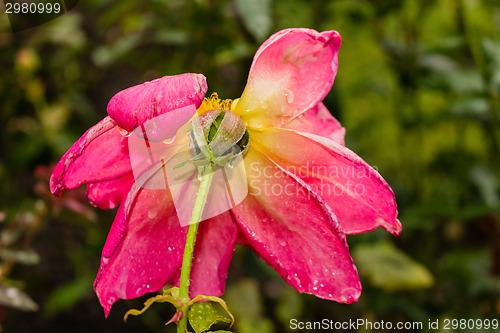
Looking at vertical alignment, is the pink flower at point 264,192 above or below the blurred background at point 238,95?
above

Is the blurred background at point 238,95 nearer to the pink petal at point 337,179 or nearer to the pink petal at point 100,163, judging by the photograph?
the pink petal at point 100,163

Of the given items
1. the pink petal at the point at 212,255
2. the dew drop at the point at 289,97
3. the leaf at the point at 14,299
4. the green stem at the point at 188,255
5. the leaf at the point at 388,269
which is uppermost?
the dew drop at the point at 289,97

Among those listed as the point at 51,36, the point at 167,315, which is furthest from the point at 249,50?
the point at 167,315

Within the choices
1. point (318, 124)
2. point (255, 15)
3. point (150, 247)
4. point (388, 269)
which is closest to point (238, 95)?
point (255, 15)

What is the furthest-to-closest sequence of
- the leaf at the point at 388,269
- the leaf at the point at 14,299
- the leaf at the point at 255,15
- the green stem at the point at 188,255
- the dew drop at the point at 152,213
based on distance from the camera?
the leaf at the point at 388,269
the leaf at the point at 255,15
the leaf at the point at 14,299
the dew drop at the point at 152,213
the green stem at the point at 188,255

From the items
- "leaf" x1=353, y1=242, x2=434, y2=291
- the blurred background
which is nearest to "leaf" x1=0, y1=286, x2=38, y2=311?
the blurred background

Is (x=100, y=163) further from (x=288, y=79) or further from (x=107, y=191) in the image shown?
(x=288, y=79)

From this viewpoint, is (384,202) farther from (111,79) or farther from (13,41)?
(111,79)

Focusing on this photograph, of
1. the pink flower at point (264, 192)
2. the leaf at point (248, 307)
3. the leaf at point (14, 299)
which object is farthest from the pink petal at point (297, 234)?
the leaf at point (248, 307)
